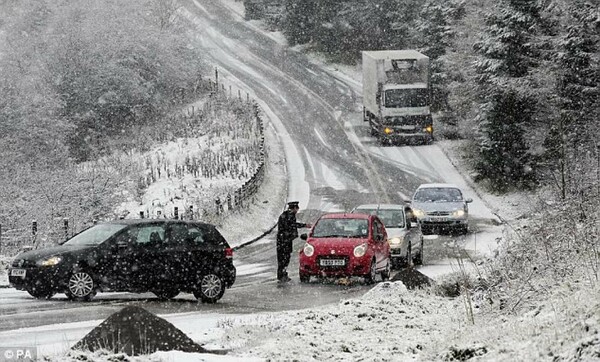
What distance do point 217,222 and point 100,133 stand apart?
1014 inches

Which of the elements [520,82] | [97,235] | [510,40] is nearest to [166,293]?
[97,235]

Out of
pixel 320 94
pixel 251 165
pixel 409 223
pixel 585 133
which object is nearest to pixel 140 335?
pixel 409 223

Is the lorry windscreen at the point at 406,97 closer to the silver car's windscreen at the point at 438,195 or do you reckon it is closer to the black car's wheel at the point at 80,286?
the silver car's windscreen at the point at 438,195

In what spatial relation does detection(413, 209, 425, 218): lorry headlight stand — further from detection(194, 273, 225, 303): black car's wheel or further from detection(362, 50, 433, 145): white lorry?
detection(362, 50, 433, 145): white lorry

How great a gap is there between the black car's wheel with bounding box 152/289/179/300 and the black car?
0.07 feet

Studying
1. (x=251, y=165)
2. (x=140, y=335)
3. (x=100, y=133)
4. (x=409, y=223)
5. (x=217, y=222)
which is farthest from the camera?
(x=100, y=133)

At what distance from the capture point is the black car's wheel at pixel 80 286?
17953 millimetres

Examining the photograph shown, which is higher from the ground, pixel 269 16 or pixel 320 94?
pixel 269 16

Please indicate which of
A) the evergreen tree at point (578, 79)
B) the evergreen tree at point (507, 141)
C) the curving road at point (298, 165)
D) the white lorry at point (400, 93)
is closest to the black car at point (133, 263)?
the curving road at point (298, 165)

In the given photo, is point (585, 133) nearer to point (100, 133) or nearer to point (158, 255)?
point (158, 255)

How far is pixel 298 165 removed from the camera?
5047 centimetres

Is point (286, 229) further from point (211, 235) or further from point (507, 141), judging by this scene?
point (507, 141)

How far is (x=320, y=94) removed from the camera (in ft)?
220

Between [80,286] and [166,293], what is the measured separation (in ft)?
5.49
